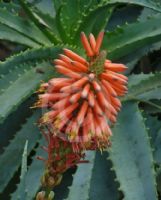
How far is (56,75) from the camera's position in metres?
2.04

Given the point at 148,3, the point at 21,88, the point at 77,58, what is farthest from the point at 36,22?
the point at 77,58

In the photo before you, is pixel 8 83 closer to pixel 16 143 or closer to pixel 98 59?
pixel 16 143

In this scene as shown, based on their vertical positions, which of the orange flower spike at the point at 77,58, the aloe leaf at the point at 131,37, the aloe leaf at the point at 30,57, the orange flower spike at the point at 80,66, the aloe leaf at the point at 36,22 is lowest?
the orange flower spike at the point at 80,66

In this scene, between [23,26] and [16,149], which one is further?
[23,26]

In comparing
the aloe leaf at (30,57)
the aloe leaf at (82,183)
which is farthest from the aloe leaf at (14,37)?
the aloe leaf at (82,183)

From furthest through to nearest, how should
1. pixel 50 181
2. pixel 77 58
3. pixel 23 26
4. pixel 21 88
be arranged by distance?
1. pixel 23 26
2. pixel 21 88
3. pixel 77 58
4. pixel 50 181

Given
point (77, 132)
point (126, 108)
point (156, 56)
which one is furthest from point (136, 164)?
point (156, 56)

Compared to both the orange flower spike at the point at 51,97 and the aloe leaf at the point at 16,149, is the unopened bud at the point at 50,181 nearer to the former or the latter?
the orange flower spike at the point at 51,97

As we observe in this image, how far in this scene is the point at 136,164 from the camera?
6.15 feet

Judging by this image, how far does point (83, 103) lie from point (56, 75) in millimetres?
733

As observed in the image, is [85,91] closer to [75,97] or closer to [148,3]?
[75,97]

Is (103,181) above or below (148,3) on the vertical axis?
below

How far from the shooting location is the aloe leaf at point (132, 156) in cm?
180

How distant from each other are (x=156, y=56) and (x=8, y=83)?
862 millimetres
